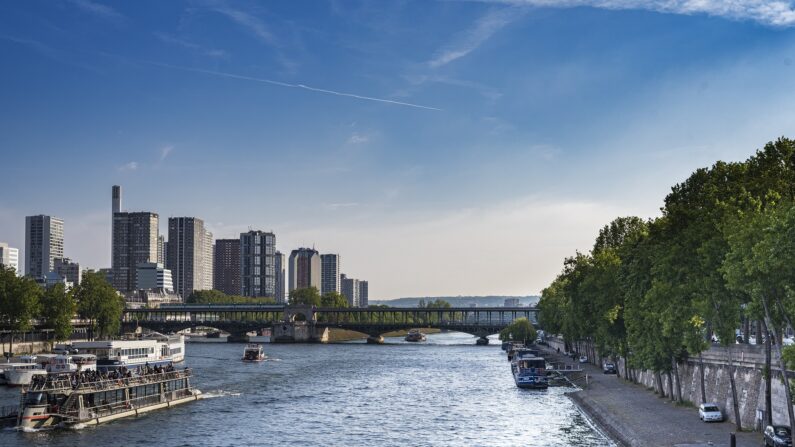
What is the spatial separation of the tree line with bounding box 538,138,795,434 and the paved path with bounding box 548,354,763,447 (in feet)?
9.06

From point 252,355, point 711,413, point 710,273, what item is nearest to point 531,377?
point 711,413

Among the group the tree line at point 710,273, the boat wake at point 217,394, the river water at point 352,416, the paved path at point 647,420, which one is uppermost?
the tree line at point 710,273

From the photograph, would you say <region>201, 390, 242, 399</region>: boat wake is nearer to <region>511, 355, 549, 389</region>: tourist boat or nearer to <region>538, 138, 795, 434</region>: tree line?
<region>511, 355, 549, 389</region>: tourist boat

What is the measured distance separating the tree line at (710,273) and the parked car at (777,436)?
205 cm

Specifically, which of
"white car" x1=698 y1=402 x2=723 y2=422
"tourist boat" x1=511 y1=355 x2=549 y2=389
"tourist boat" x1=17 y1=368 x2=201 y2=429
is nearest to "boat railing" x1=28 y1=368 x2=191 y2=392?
"tourist boat" x1=17 y1=368 x2=201 y2=429

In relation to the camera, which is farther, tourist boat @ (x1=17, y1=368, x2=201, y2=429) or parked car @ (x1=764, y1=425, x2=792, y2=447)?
tourist boat @ (x1=17, y1=368, x2=201, y2=429)

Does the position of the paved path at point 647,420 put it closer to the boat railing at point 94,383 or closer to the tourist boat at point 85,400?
the tourist boat at point 85,400

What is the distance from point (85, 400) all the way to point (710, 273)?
201 ft

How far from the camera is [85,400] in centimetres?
8975

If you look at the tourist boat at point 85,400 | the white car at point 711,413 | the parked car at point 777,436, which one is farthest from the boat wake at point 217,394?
the parked car at point 777,436

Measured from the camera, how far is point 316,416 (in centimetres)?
9900

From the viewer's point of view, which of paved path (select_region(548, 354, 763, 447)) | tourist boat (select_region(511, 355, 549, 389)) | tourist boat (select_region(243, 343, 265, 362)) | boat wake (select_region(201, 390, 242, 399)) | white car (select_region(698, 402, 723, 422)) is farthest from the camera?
tourist boat (select_region(243, 343, 265, 362))

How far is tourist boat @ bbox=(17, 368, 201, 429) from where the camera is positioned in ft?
280

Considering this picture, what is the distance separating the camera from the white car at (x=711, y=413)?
74500mm
